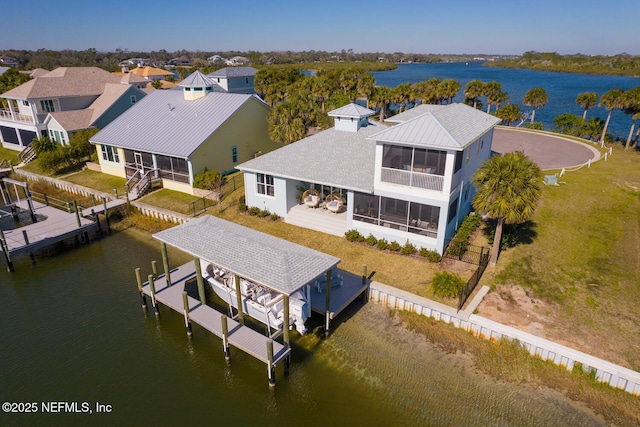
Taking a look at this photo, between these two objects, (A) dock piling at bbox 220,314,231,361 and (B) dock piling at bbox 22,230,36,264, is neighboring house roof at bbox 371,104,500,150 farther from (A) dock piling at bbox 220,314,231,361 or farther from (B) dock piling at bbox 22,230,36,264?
(B) dock piling at bbox 22,230,36,264

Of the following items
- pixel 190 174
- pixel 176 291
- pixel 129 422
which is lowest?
pixel 129 422

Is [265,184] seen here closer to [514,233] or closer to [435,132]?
[435,132]

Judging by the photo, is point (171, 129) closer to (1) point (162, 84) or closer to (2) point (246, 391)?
(2) point (246, 391)

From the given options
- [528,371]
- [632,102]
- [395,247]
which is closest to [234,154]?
[395,247]

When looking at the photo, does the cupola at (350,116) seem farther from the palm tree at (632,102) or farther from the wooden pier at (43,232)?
the palm tree at (632,102)

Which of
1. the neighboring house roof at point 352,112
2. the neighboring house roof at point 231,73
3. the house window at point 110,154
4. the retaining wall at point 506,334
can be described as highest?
the neighboring house roof at point 231,73

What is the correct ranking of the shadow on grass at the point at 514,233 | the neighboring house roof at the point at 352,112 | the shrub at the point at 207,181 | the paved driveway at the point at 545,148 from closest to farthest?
the shadow on grass at the point at 514,233
the neighboring house roof at the point at 352,112
the shrub at the point at 207,181
the paved driveway at the point at 545,148

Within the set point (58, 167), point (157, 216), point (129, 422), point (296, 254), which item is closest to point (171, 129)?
point (157, 216)

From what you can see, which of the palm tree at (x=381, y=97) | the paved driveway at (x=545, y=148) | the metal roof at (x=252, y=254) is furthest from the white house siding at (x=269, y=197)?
the palm tree at (x=381, y=97)
